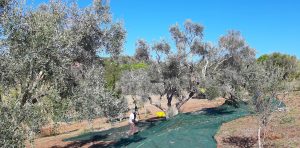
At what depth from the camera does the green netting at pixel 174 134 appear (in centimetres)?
2195

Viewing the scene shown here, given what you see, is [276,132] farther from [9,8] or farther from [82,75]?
[9,8]

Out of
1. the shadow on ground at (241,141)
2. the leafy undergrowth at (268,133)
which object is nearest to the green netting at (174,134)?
the leafy undergrowth at (268,133)

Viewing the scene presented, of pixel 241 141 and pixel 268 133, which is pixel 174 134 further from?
pixel 268 133

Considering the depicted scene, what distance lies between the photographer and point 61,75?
650 inches

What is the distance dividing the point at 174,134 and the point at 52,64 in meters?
10.7

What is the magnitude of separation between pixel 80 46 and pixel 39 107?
5.02 meters

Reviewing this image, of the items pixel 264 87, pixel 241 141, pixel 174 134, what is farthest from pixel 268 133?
pixel 264 87

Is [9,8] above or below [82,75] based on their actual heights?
above

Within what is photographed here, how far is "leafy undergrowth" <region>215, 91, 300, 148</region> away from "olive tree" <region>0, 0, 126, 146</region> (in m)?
7.81

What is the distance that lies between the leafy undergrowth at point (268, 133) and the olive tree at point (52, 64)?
7.81 meters

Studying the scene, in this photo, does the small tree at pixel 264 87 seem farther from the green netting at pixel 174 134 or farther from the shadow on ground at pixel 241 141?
the green netting at pixel 174 134

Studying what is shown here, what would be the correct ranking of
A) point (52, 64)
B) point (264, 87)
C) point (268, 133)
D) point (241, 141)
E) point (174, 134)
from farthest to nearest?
1. point (268, 133)
2. point (174, 134)
3. point (241, 141)
4. point (264, 87)
5. point (52, 64)

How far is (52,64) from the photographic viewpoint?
15.7 meters

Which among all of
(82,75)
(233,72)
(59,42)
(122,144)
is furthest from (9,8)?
(233,72)
